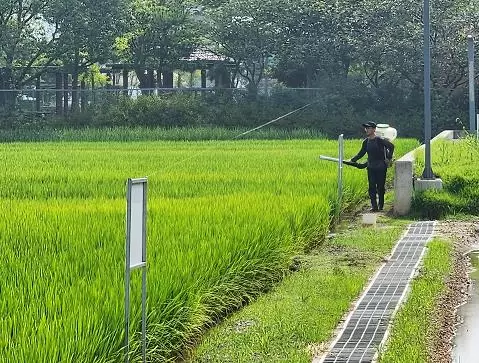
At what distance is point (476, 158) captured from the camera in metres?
18.0

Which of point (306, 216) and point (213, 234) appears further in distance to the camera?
point (306, 216)

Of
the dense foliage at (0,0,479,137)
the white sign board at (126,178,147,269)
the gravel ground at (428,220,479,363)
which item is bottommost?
the gravel ground at (428,220,479,363)

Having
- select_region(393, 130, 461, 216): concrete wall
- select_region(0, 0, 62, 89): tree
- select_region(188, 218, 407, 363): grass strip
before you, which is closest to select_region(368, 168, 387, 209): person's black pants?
select_region(393, 130, 461, 216): concrete wall

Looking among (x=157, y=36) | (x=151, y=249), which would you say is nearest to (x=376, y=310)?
(x=151, y=249)

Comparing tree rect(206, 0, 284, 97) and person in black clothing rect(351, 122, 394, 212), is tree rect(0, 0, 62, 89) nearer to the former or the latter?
tree rect(206, 0, 284, 97)

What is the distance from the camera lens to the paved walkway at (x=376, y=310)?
6801mm

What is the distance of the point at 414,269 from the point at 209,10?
35077 mm

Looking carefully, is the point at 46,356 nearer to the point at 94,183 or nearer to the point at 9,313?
the point at 9,313

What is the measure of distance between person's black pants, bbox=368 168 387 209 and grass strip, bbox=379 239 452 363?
14.7 feet

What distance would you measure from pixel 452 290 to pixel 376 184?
6618 mm

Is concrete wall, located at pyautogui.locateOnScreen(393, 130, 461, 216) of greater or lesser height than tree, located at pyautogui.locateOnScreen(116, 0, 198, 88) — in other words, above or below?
below

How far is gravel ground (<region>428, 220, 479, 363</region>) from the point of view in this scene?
710cm

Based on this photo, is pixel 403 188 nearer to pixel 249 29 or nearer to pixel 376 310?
pixel 376 310

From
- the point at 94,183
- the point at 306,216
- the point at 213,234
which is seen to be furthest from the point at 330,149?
the point at 213,234
